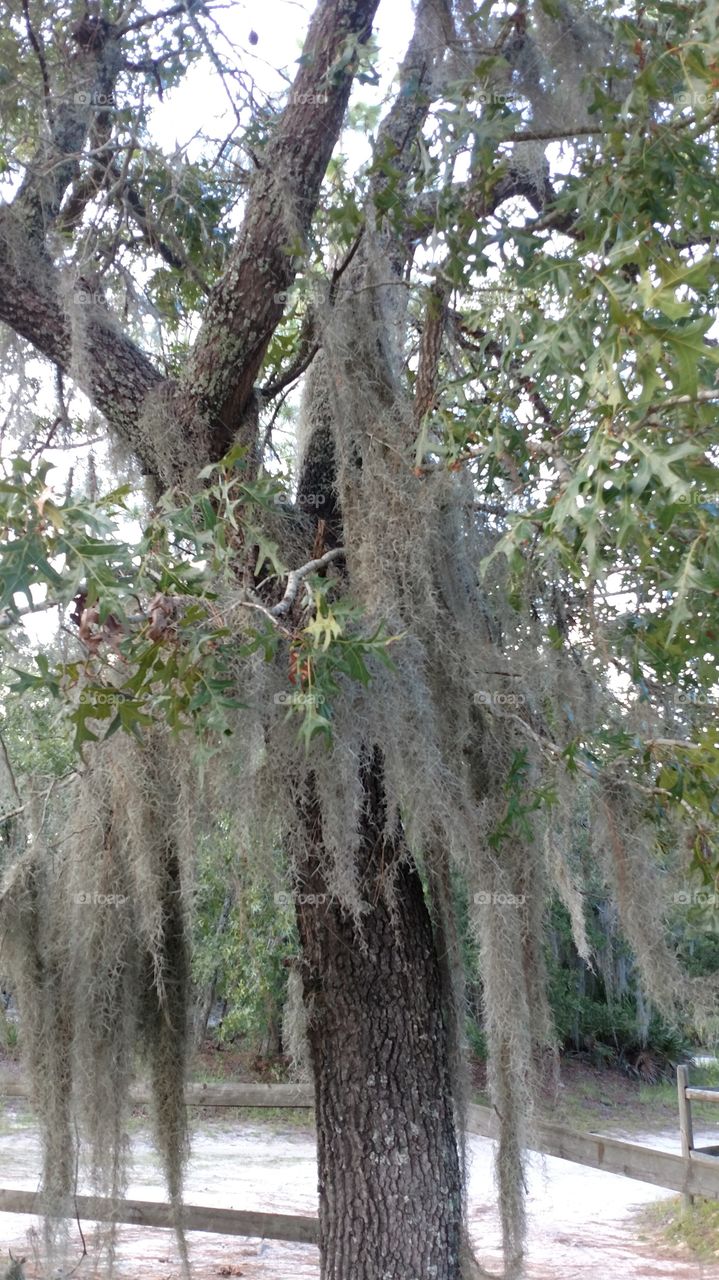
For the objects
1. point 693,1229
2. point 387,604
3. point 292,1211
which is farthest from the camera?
point 292,1211

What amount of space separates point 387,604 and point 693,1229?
13.8 feet

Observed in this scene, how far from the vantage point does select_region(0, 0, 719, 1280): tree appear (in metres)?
2.06

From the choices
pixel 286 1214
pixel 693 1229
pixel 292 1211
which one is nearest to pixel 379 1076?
pixel 286 1214

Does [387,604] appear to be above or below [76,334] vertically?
below

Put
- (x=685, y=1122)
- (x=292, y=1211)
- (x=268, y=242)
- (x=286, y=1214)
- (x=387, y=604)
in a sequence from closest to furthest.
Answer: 1. (x=387, y=604)
2. (x=268, y=242)
3. (x=286, y=1214)
4. (x=685, y=1122)
5. (x=292, y=1211)

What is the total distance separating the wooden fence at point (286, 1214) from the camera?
12.2 ft

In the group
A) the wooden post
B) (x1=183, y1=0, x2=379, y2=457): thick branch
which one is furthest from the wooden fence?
(x1=183, y1=0, x2=379, y2=457): thick branch

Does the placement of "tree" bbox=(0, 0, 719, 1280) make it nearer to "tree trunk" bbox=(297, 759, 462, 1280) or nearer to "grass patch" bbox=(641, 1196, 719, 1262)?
"tree trunk" bbox=(297, 759, 462, 1280)

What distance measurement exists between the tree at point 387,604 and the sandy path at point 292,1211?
0.77m

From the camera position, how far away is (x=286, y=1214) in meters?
4.33

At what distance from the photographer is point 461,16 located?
317 centimetres

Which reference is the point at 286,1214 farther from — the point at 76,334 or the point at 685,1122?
the point at 76,334

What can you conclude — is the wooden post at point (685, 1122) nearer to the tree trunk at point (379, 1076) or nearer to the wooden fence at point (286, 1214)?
the wooden fence at point (286, 1214)

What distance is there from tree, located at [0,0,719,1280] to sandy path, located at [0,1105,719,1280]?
2.52 ft
